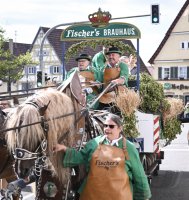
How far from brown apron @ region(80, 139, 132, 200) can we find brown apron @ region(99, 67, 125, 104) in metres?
2.64

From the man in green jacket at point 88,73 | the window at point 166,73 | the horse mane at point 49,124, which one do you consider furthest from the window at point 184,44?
the horse mane at point 49,124

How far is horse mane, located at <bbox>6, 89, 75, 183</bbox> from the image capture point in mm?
Result: 4383

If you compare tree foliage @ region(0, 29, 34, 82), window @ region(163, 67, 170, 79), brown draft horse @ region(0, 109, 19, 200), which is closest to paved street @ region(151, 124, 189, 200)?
brown draft horse @ region(0, 109, 19, 200)

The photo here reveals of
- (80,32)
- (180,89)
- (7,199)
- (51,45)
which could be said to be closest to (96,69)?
(80,32)

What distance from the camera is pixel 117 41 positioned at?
8867mm

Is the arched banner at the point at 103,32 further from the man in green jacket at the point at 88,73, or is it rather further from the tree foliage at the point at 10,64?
the tree foliage at the point at 10,64

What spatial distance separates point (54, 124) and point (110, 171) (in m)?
0.70

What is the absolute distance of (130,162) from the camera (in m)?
4.84

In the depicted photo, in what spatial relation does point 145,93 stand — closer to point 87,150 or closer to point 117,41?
point 117,41

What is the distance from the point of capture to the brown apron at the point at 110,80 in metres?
7.47

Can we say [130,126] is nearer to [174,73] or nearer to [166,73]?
[174,73]

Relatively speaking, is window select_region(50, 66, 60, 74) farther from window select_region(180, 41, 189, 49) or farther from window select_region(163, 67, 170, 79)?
window select_region(180, 41, 189, 49)

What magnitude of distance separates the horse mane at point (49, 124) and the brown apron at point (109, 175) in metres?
0.36

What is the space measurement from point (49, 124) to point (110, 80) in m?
3.27
